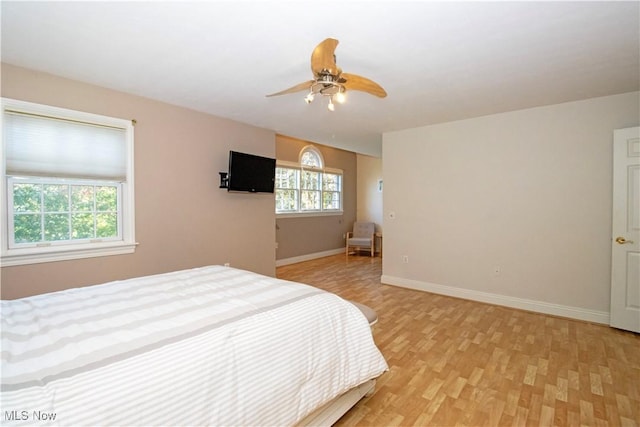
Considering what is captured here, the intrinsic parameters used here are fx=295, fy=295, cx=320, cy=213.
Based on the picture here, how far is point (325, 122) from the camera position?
4.19m

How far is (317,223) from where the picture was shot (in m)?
7.11

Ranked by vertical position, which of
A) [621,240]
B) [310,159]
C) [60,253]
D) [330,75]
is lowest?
[60,253]

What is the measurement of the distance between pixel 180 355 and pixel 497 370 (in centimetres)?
234

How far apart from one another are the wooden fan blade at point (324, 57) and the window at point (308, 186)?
423 centimetres

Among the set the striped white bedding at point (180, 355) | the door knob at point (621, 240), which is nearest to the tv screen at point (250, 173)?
the striped white bedding at point (180, 355)

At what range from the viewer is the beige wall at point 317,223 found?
20.7ft

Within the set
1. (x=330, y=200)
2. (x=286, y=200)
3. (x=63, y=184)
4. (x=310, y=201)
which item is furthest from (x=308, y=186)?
(x=63, y=184)

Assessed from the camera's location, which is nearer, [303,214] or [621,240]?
[621,240]

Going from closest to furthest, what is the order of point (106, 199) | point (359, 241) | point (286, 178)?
point (106, 199) → point (286, 178) → point (359, 241)

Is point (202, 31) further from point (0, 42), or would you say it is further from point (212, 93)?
point (0, 42)

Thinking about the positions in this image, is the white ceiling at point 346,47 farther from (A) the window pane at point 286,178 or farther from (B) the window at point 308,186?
(B) the window at point 308,186

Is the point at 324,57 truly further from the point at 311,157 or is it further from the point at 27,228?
the point at 311,157

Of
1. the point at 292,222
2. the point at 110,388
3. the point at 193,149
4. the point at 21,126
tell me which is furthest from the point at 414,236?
the point at 21,126

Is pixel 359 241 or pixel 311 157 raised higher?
pixel 311 157
